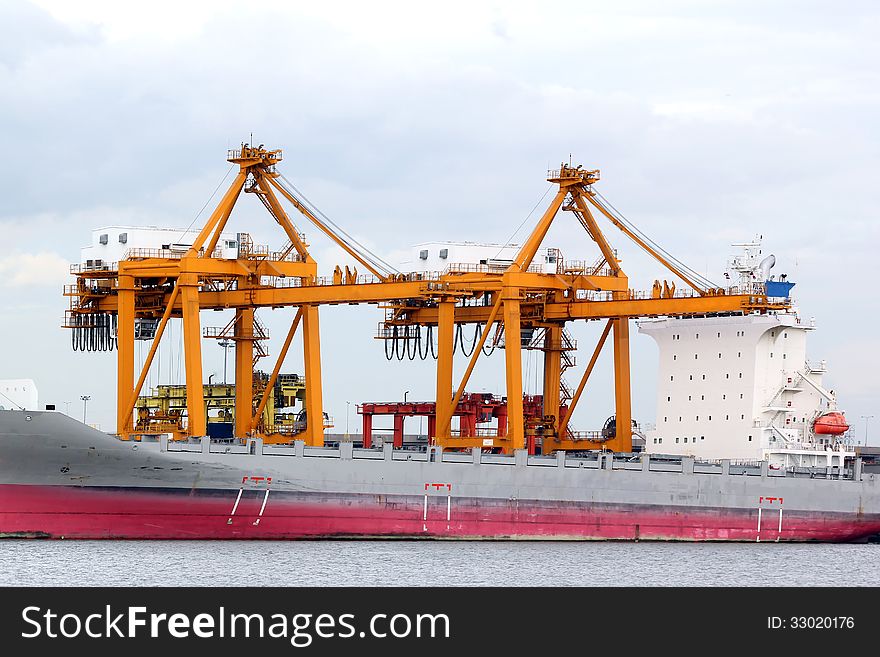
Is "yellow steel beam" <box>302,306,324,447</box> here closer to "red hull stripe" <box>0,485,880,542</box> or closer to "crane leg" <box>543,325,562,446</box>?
"red hull stripe" <box>0,485,880,542</box>

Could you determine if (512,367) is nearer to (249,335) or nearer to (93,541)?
(249,335)

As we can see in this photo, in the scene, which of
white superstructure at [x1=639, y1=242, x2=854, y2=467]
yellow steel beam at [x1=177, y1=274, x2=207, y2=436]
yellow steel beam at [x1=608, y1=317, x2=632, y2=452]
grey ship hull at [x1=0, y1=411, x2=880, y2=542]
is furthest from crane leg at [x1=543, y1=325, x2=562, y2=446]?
yellow steel beam at [x1=177, y1=274, x2=207, y2=436]

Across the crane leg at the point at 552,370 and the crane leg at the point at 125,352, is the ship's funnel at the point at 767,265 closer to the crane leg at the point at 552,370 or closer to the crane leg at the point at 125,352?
the crane leg at the point at 552,370

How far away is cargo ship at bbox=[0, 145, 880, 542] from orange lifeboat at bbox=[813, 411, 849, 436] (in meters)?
0.07

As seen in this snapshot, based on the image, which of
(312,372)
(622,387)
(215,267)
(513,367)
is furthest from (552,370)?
(215,267)

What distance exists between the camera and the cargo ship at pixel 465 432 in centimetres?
3900

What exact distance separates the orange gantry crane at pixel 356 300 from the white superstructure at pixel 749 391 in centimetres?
207

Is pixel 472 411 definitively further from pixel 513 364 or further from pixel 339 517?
pixel 339 517

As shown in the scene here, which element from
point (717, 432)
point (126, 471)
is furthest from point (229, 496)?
point (717, 432)

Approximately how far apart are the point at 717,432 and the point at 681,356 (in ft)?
9.01

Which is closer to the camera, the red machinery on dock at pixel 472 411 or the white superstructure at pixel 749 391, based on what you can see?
the white superstructure at pixel 749 391

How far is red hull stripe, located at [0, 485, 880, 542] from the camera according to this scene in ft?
126

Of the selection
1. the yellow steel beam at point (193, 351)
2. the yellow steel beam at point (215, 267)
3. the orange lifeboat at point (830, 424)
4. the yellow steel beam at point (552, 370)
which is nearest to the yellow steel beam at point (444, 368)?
the yellow steel beam at point (215, 267)
